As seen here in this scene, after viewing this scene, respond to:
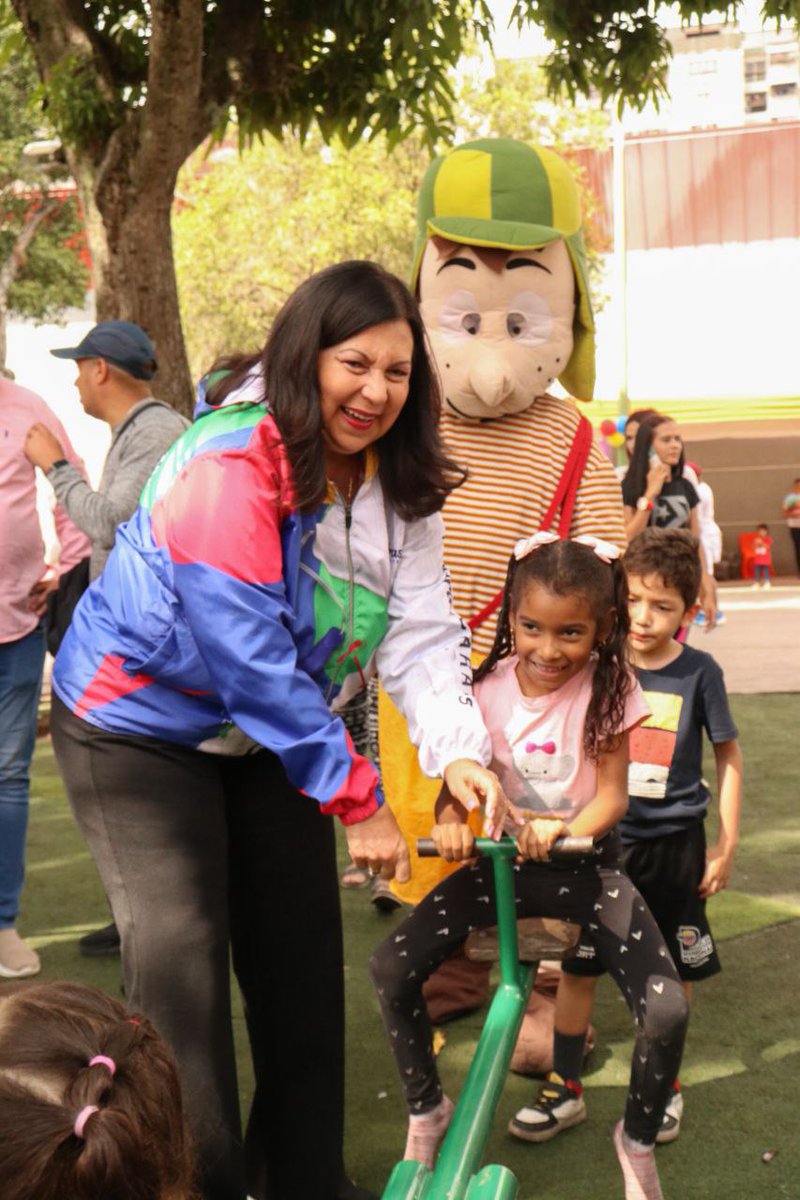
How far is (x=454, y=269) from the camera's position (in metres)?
4.34

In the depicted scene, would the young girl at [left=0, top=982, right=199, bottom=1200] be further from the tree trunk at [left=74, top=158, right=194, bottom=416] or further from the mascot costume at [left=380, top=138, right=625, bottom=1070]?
the tree trunk at [left=74, top=158, right=194, bottom=416]

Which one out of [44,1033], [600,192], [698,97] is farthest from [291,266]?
[698,97]

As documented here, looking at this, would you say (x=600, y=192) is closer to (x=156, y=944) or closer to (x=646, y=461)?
(x=646, y=461)

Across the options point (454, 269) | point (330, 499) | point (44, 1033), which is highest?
point (454, 269)

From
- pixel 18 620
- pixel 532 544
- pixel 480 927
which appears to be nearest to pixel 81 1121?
pixel 480 927

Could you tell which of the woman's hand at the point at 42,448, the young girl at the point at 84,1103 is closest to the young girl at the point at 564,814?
the young girl at the point at 84,1103

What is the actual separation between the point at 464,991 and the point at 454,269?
1926mm

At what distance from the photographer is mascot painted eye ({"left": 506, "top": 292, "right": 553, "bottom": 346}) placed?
432 cm

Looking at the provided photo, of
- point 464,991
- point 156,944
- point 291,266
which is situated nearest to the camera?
point 156,944

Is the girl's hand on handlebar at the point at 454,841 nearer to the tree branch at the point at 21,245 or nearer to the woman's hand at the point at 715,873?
the woman's hand at the point at 715,873

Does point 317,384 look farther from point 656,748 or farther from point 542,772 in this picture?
point 656,748

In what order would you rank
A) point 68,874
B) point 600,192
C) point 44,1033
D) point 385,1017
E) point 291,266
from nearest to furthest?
point 44,1033
point 385,1017
point 68,874
point 291,266
point 600,192

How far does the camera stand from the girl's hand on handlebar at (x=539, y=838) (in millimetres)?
2715

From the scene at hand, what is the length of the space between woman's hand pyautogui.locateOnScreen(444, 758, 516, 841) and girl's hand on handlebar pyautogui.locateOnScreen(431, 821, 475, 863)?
4 cm
